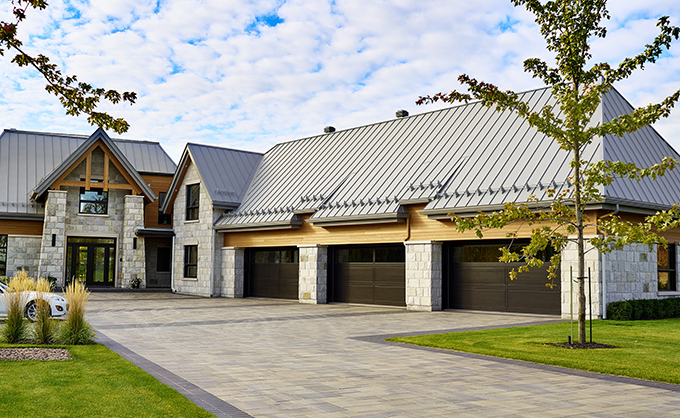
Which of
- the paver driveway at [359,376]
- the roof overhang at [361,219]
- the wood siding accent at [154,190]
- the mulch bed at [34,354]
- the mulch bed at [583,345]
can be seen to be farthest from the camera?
the wood siding accent at [154,190]

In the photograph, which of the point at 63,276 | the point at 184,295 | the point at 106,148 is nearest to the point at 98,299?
the point at 184,295

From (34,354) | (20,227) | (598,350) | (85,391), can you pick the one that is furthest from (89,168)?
(598,350)

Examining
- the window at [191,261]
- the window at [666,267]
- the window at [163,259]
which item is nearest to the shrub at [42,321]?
the window at [666,267]

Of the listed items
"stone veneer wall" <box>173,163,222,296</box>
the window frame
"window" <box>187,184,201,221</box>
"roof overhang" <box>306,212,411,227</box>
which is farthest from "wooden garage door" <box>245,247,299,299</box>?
"window" <box>187,184,201,221</box>

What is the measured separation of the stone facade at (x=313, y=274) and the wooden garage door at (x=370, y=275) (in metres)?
0.43

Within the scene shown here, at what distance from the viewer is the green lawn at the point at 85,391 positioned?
619 centimetres

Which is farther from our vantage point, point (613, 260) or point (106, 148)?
point (106, 148)

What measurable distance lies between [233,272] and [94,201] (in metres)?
9.55

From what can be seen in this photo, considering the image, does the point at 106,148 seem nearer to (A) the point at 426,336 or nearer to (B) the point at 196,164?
(B) the point at 196,164

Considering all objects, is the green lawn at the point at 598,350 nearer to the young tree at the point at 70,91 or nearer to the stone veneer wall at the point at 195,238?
the young tree at the point at 70,91

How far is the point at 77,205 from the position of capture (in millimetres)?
31484

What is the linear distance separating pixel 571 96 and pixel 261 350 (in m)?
7.63

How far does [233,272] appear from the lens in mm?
27875

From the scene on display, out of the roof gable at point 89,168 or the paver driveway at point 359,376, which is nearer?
the paver driveway at point 359,376
